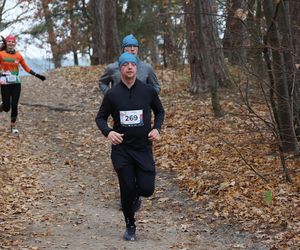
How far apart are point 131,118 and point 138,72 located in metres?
1.63

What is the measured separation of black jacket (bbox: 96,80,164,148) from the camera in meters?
5.97

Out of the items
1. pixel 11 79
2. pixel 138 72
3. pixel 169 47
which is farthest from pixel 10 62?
pixel 169 47

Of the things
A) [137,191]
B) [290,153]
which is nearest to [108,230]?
[137,191]

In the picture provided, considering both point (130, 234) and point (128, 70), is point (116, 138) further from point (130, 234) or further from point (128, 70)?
point (130, 234)

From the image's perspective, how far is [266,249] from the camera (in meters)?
5.94

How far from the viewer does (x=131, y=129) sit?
5965mm

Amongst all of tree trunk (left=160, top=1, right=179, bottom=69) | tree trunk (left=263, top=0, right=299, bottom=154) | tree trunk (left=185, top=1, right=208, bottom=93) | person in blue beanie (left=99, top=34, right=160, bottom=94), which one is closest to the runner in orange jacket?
tree trunk (left=185, top=1, right=208, bottom=93)

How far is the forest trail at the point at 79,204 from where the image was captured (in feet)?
20.8

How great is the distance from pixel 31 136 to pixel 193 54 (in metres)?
4.61

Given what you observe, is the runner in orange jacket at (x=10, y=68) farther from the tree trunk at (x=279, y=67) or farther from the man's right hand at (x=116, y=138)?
the man's right hand at (x=116, y=138)

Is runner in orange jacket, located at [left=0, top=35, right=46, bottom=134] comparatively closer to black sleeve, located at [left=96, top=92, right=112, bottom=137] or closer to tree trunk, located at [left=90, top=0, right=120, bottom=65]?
black sleeve, located at [left=96, top=92, right=112, bottom=137]

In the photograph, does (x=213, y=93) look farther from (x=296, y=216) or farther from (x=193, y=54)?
(x=296, y=216)

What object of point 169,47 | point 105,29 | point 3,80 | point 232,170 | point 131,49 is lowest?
point 232,170

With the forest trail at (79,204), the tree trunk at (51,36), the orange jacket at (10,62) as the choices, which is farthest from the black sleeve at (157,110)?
the tree trunk at (51,36)
